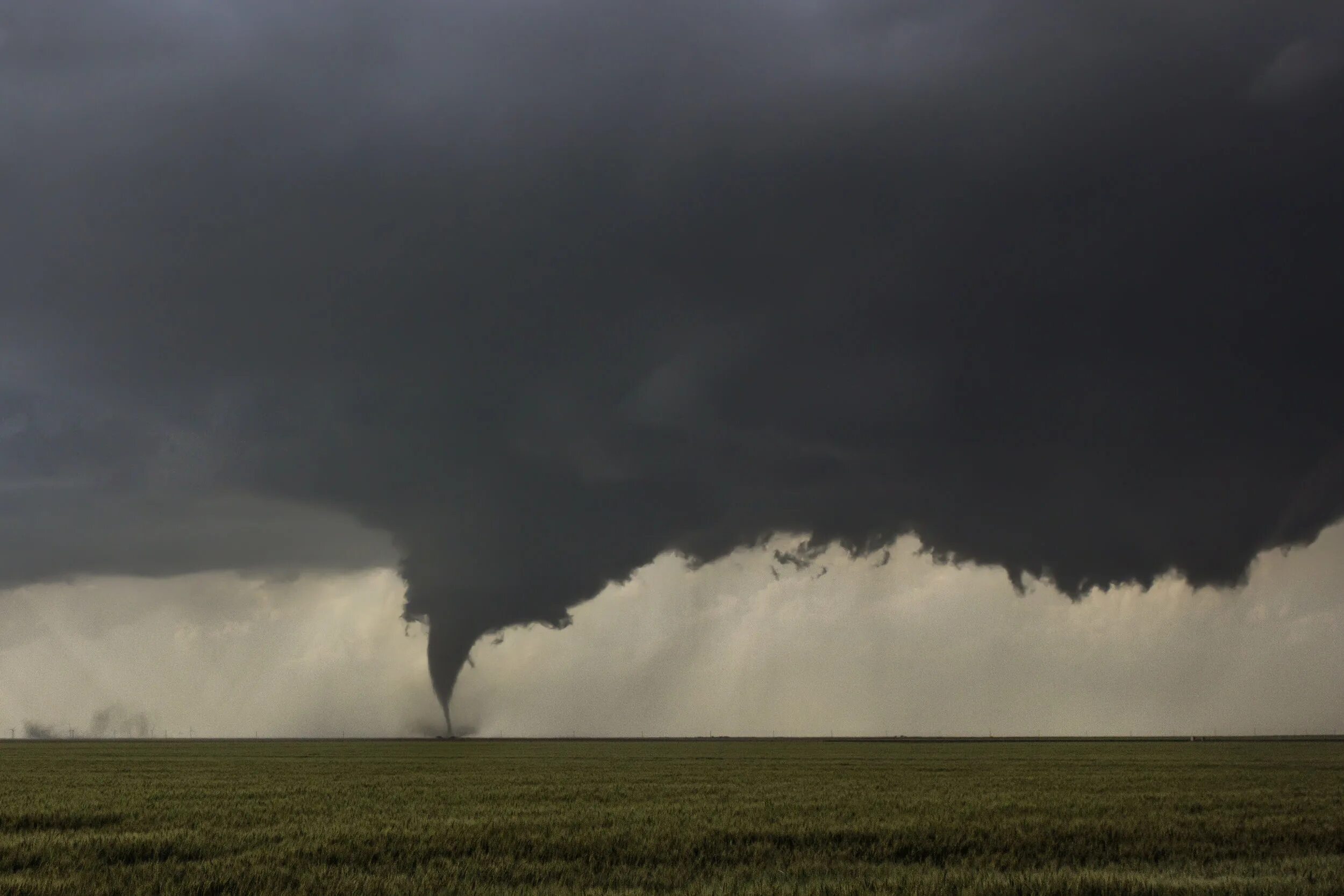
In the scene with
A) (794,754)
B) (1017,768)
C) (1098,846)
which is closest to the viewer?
(1098,846)

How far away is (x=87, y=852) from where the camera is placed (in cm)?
1781

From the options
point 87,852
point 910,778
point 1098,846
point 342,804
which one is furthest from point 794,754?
point 87,852

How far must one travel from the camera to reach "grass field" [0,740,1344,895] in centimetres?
1512

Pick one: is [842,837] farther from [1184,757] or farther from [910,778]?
[1184,757]

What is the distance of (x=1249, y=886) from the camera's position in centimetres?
1483

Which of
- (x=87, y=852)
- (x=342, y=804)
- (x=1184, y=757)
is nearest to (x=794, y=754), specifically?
(x=1184, y=757)

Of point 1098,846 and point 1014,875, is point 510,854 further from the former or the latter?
point 1098,846

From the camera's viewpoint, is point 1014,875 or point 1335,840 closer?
point 1014,875

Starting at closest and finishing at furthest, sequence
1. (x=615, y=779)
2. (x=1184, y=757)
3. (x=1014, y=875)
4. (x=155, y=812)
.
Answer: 1. (x=1014, y=875)
2. (x=155, y=812)
3. (x=615, y=779)
4. (x=1184, y=757)

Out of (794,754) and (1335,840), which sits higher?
(1335,840)

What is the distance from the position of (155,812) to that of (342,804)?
17.7 feet

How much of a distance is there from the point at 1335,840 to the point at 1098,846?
5.97 m

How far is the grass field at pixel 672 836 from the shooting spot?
1512cm

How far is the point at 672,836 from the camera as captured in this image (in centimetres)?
2052
